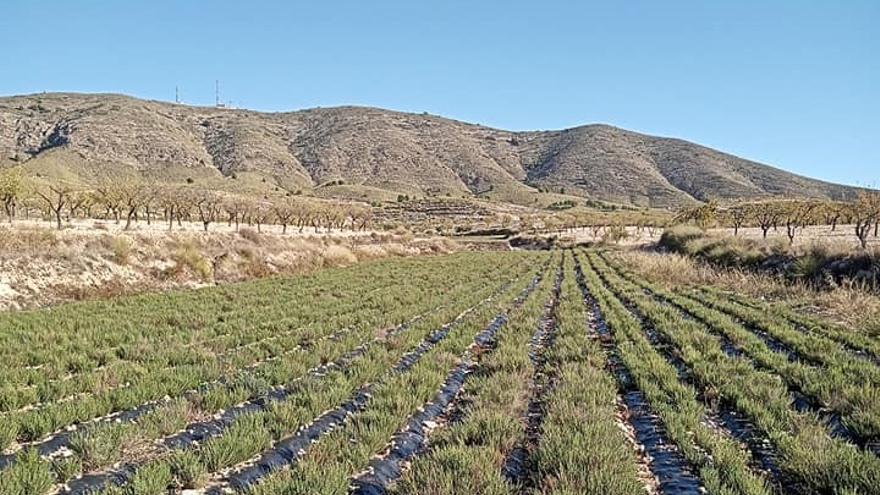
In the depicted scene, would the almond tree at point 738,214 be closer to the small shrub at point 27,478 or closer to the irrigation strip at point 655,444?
the irrigation strip at point 655,444

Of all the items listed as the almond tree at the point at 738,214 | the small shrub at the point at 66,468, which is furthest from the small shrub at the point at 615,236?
the small shrub at the point at 66,468

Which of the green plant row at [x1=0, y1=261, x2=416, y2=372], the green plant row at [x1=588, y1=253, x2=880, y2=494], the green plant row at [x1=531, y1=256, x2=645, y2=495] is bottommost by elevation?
the green plant row at [x1=0, y1=261, x2=416, y2=372]

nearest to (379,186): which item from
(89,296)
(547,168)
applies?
(547,168)

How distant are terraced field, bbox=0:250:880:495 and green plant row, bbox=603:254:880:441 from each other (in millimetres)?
33

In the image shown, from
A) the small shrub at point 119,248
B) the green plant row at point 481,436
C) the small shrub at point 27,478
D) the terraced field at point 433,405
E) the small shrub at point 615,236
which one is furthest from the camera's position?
the small shrub at point 615,236

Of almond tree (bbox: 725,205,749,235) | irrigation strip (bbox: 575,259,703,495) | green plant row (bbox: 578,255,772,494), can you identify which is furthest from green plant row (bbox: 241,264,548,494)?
almond tree (bbox: 725,205,749,235)

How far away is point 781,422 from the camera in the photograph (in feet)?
21.0

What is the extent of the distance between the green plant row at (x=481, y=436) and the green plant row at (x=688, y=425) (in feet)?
5.51

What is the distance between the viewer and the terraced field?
5039 millimetres

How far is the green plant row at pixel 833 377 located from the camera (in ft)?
21.0

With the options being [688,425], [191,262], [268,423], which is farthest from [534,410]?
[191,262]

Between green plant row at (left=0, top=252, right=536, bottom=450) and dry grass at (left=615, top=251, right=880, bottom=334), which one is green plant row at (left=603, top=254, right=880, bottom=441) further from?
green plant row at (left=0, top=252, right=536, bottom=450)

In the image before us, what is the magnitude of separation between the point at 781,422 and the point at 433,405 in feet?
13.7

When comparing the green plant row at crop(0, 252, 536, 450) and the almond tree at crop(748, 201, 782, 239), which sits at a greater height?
the almond tree at crop(748, 201, 782, 239)
